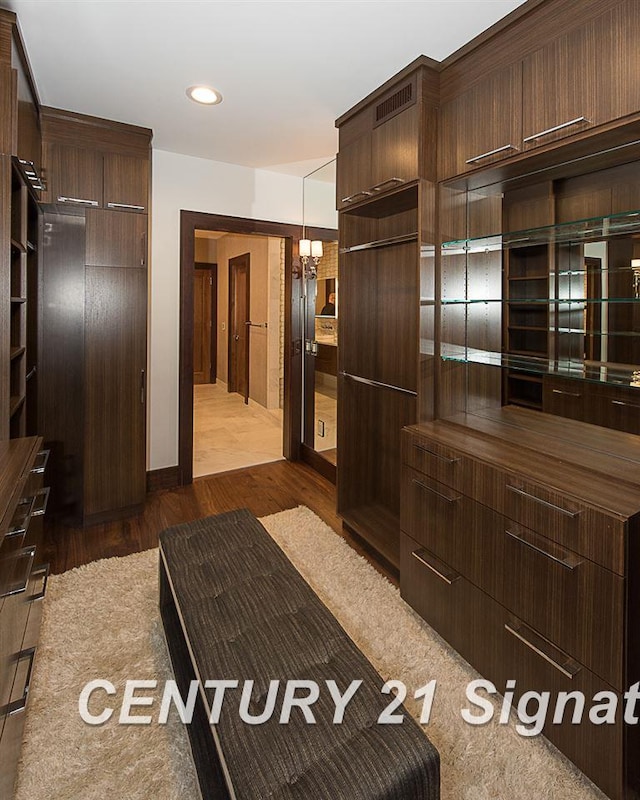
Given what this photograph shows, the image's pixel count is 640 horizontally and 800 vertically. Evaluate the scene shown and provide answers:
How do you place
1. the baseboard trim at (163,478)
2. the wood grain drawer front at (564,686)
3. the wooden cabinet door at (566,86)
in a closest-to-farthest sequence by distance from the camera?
the wood grain drawer front at (564,686)
the wooden cabinet door at (566,86)
the baseboard trim at (163,478)

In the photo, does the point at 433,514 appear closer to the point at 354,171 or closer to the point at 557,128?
the point at 557,128

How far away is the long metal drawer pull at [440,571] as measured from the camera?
6.36 feet

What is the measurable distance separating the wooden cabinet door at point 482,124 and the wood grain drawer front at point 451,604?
1.70m

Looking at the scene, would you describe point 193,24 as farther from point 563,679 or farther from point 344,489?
point 563,679

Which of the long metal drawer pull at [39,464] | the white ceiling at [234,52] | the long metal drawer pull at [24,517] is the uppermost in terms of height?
the white ceiling at [234,52]

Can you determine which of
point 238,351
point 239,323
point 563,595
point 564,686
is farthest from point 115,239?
point 238,351

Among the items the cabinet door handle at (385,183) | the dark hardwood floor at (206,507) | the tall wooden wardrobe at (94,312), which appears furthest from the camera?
the tall wooden wardrobe at (94,312)

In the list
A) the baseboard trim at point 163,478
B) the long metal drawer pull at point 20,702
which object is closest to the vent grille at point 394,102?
the long metal drawer pull at point 20,702

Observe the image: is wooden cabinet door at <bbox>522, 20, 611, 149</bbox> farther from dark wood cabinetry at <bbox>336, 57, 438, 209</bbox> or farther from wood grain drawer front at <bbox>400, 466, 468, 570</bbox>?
wood grain drawer front at <bbox>400, 466, 468, 570</bbox>

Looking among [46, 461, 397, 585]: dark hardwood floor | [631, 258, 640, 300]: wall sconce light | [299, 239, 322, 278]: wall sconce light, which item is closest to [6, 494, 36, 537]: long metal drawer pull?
[46, 461, 397, 585]: dark hardwood floor

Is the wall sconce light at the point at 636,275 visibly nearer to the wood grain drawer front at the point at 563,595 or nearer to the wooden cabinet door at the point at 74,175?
the wood grain drawer front at the point at 563,595

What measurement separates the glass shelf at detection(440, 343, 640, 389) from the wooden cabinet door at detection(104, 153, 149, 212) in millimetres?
2332

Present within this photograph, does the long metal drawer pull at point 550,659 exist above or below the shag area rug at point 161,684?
above

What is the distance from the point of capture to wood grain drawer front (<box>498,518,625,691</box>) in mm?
1353
